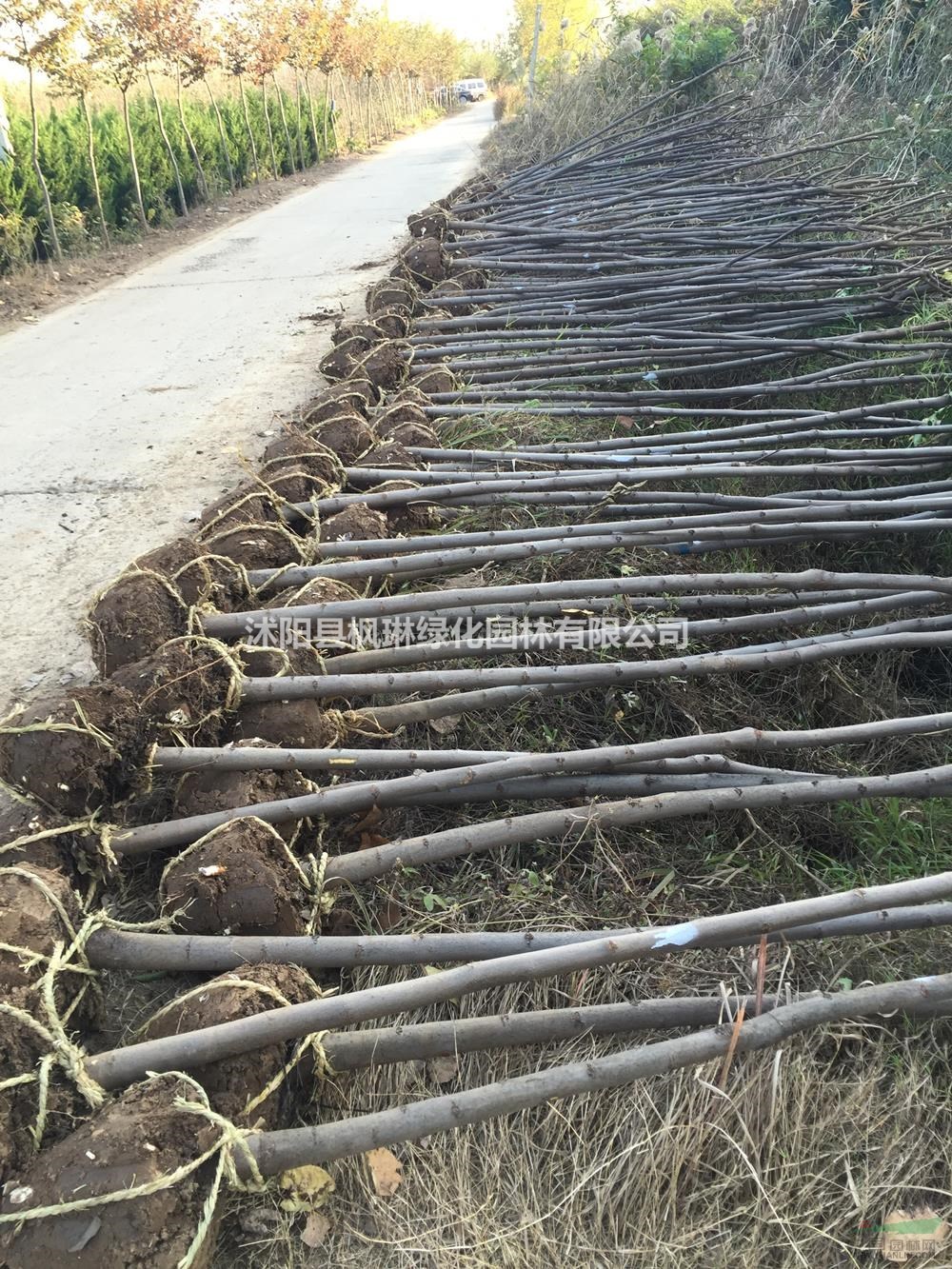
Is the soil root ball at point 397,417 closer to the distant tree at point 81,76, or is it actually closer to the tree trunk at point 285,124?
the distant tree at point 81,76

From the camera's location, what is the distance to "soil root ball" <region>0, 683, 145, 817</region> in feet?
6.52

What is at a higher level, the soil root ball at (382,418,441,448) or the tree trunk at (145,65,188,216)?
the tree trunk at (145,65,188,216)

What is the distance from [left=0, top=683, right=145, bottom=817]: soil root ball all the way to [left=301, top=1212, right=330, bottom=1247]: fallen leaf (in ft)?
3.52

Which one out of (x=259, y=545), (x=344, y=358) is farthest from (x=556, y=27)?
(x=259, y=545)

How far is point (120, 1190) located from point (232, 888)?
24.0 inches

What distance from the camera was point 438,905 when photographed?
6.83ft

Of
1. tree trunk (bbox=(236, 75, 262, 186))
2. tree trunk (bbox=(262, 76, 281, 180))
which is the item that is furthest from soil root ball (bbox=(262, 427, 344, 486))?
tree trunk (bbox=(262, 76, 281, 180))

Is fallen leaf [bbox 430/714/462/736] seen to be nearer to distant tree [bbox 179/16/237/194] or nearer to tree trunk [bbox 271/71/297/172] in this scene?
distant tree [bbox 179/16/237/194]

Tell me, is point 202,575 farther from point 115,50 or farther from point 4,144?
point 115,50

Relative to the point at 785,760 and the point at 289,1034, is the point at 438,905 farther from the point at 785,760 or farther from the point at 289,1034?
the point at 785,760

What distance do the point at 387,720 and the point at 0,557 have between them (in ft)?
7.55

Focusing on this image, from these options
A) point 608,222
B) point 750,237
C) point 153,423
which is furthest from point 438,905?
point 608,222

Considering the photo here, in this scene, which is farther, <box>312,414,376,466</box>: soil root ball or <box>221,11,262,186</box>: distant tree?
<box>221,11,262,186</box>: distant tree

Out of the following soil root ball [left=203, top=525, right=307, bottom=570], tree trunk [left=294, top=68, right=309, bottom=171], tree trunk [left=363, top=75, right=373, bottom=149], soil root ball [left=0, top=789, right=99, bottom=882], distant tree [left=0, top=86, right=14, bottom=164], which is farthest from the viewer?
tree trunk [left=363, top=75, right=373, bottom=149]
